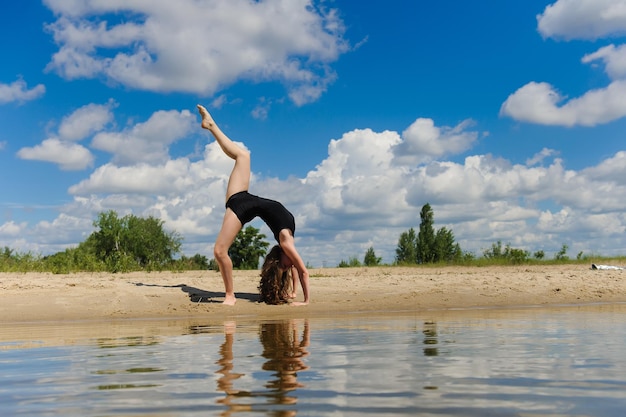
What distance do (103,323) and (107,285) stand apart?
2.51m

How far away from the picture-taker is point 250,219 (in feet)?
35.2

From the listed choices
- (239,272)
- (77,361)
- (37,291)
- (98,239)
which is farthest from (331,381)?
(98,239)

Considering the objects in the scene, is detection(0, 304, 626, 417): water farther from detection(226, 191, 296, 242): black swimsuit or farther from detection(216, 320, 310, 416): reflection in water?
detection(226, 191, 296, 242): black swimsuit

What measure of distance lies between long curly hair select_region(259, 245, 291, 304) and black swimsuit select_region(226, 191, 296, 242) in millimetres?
316

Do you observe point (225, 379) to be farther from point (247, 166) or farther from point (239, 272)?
point (239, 272)

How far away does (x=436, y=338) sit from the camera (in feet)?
20.2

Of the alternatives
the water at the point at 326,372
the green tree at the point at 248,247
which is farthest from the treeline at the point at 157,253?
the water at the point at 326,372

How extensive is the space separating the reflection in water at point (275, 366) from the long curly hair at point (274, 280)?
9.66 feet

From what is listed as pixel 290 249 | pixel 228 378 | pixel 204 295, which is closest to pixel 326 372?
pixel 228 378

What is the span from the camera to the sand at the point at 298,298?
10.7 m

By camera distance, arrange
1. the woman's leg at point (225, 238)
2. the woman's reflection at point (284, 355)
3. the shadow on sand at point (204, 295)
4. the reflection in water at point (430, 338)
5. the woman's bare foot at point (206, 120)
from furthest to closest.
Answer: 1. the shadow on sand at point (204, 295)
2. the woman's bare foot at point (206, 120)
3. the woman's leg at point (225, 238)
4. the reflection in water at point (430, 338)
5. the woman's reflection at point (284, 355)

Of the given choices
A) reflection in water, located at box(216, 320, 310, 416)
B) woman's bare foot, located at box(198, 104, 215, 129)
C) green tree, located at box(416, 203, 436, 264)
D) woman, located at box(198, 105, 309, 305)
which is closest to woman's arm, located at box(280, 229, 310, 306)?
woman, located at box(198, 105, 309, 305)

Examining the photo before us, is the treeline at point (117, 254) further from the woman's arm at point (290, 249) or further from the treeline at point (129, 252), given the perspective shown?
the woman's arm at point (290, 249)

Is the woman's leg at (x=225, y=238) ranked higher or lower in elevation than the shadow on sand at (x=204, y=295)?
higher
